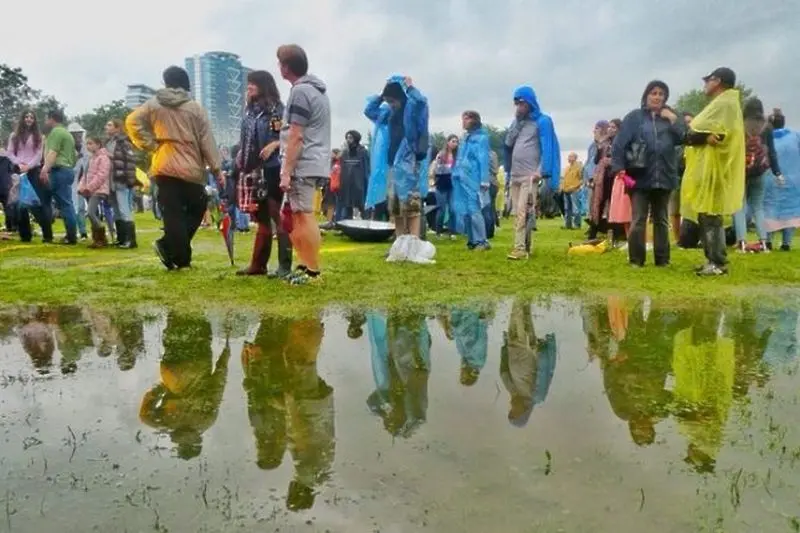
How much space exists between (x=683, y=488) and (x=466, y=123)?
26.8ft

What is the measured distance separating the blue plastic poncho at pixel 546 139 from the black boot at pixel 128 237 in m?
5.62

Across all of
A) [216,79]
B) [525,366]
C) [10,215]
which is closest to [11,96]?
[216,79]

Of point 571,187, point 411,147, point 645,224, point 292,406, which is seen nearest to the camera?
point 292,406

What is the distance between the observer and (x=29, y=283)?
6.28 meters

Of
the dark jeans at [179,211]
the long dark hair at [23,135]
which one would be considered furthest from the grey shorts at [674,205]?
the long dark hair at [23,135]

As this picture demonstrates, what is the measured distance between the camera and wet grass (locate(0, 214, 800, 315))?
5500 mm

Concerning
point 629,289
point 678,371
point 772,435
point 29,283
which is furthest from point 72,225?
point 772,435

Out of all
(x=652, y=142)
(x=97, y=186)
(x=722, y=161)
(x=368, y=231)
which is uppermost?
(x=652, y=142)

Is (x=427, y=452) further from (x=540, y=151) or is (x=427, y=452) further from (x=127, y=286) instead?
(x=540, y=151)

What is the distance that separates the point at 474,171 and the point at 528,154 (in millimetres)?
1329

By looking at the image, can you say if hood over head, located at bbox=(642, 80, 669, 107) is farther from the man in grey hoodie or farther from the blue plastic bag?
the blue plastic bag

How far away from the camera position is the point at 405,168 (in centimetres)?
829

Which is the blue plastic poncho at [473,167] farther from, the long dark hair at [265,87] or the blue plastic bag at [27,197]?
the blue plastic bag at [27,197]

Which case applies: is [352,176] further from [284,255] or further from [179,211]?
[284,255]
